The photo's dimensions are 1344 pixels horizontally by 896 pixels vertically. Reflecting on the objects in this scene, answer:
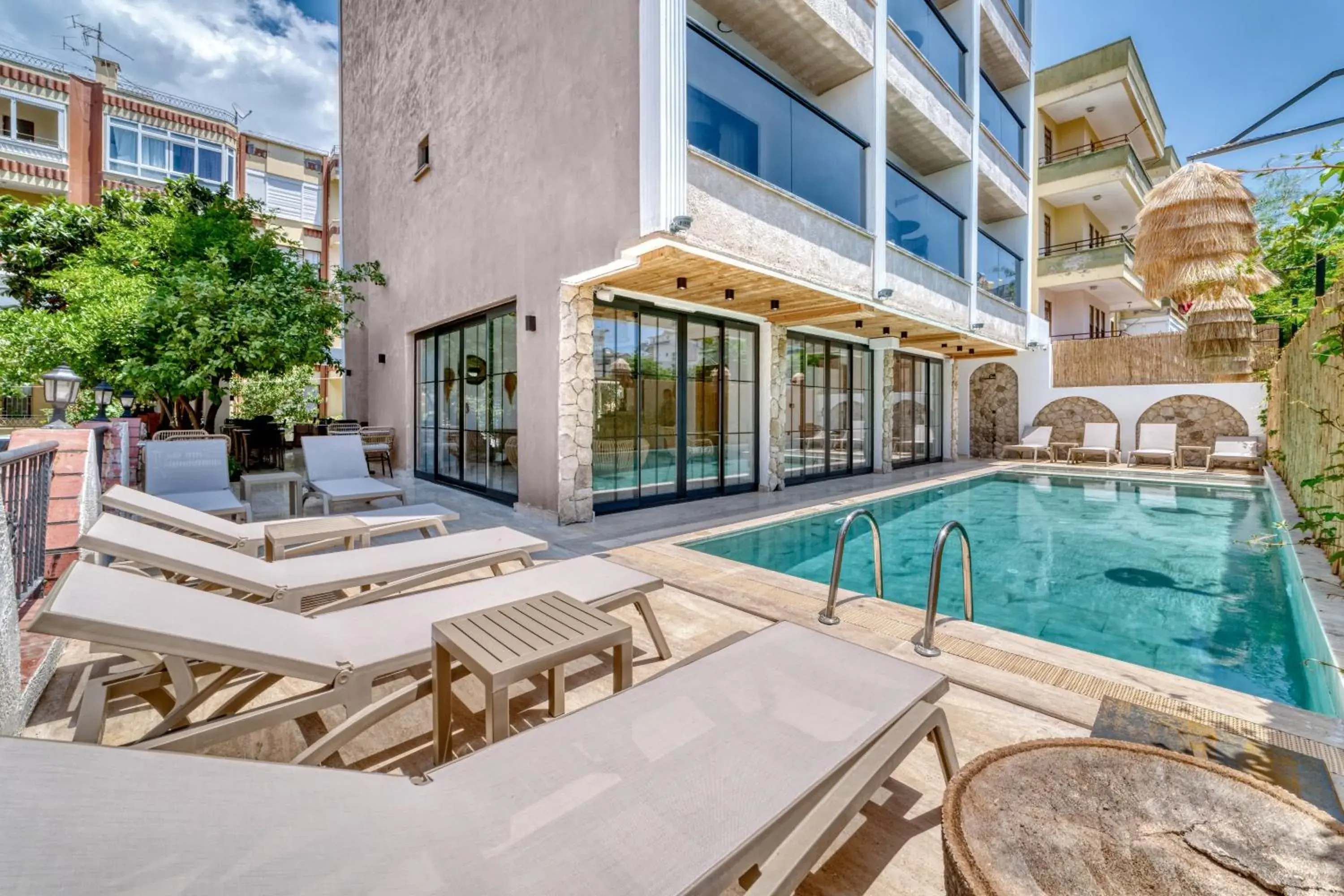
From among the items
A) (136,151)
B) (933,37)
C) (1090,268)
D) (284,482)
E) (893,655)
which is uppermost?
(136,151)

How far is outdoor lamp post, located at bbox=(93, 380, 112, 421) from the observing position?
7.56 metres

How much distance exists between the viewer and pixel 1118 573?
5.63 m

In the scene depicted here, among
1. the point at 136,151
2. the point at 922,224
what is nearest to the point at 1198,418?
the point at 922,224

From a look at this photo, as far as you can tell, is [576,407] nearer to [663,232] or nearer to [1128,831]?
[663,232]

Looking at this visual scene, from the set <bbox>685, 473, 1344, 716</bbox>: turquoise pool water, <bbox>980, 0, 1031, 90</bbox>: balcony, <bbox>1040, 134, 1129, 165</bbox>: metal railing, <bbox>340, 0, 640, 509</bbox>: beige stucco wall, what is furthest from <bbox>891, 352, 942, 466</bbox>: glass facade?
<bbox>340, 0, 640, 509</bbox>: beige stucco wall

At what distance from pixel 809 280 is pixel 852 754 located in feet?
21.7

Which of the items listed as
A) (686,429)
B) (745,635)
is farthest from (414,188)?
(745,635)

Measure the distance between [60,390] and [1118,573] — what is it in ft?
31.7

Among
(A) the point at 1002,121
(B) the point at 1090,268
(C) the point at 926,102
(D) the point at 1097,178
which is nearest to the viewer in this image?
(C) the point at 926,102

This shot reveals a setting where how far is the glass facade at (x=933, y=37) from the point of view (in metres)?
9.56

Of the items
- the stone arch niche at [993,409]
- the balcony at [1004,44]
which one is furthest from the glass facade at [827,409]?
the balcony at [1004,44]

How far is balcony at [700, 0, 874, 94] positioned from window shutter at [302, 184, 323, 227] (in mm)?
25631

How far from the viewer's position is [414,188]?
10.7 m

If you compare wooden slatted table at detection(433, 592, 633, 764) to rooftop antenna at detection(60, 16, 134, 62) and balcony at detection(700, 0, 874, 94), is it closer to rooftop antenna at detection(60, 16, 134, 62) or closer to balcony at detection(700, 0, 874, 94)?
balcony at detection(700, 0, 874, 94)
